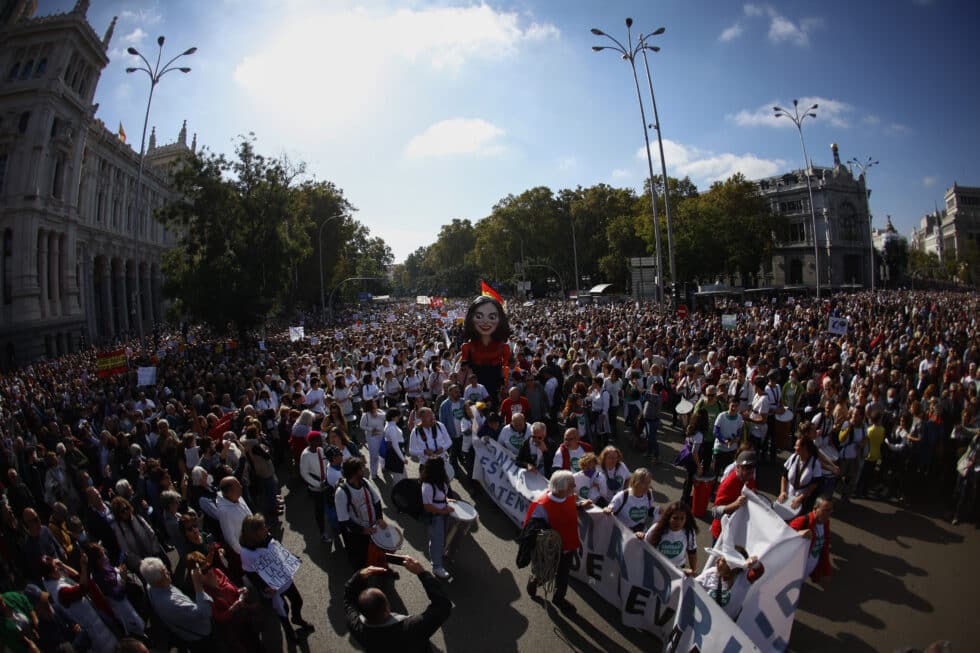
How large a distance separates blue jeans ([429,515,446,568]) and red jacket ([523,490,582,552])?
1.30m

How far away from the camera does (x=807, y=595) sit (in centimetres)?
557

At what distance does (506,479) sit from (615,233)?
54654 millimetres

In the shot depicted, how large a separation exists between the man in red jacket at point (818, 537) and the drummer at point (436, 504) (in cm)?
330

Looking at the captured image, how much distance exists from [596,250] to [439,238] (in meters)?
59.4

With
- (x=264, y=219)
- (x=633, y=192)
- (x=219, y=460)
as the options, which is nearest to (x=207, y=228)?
(x=264, y=219)

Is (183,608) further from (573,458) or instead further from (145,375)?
(145,375)

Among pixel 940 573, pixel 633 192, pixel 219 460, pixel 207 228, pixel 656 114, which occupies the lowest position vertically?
pixel 940 573

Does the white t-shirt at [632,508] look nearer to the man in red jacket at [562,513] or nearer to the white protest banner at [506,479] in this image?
the man in red jacket at [562,513]

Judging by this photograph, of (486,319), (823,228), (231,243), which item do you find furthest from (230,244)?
(823,228)

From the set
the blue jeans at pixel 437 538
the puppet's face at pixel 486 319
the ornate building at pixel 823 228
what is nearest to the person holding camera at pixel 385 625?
the blue jeans at pixel 437 538

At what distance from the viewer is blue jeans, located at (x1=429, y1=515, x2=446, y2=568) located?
604 centimetres

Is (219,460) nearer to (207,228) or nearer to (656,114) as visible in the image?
(656,114)

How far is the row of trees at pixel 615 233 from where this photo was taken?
168 ft

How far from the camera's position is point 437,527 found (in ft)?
19.8
